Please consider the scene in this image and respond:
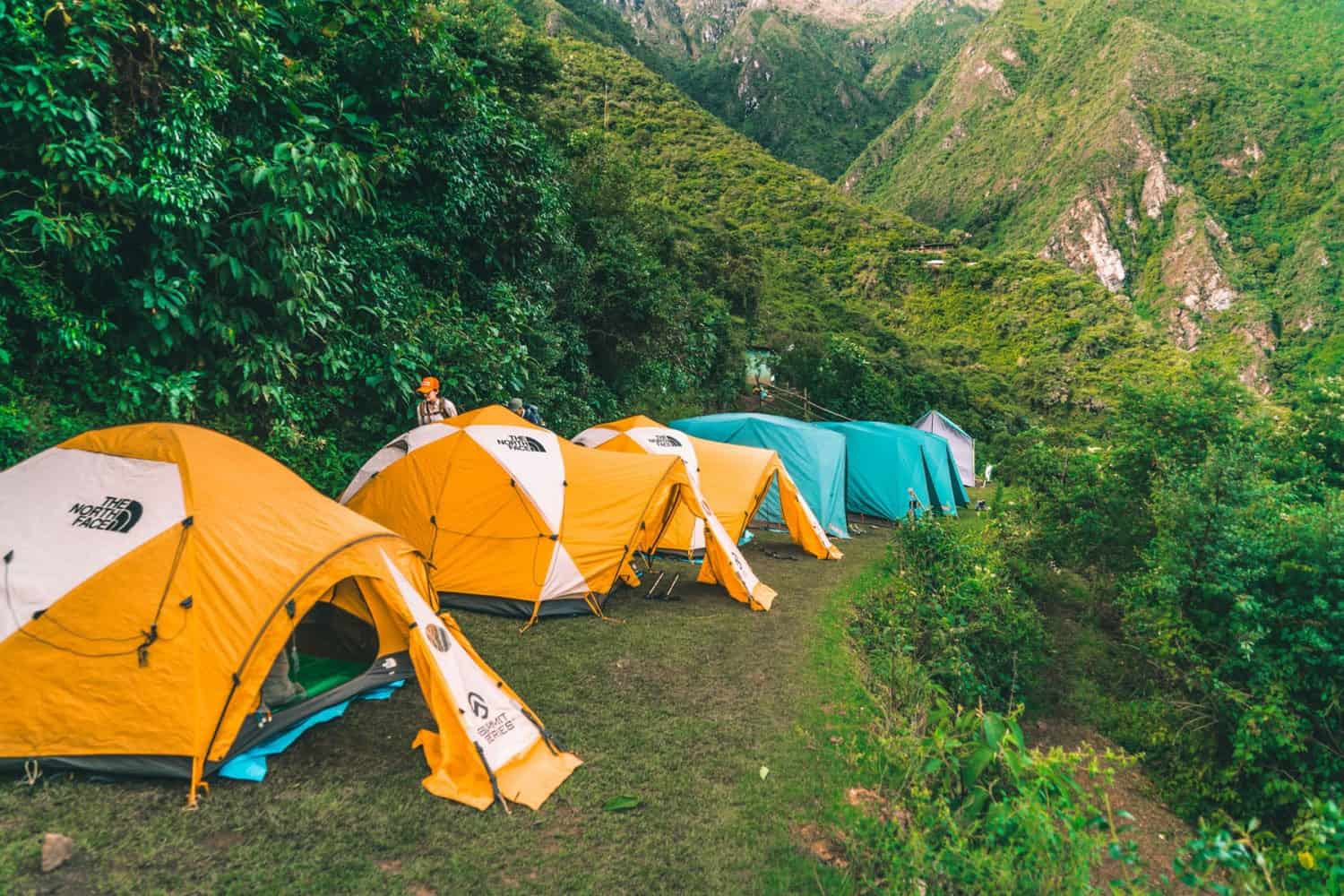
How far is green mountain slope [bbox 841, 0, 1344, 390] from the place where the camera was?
2618 inches

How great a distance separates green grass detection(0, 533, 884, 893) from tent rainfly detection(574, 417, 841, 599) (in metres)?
4.13

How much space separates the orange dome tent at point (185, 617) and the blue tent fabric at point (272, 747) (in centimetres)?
8

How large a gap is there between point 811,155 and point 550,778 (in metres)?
112

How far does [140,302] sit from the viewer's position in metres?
6.14

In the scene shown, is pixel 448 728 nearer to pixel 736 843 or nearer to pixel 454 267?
pixel 736 843

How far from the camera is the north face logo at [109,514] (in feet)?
12.7

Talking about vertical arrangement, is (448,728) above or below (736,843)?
below

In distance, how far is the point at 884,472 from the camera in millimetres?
16266

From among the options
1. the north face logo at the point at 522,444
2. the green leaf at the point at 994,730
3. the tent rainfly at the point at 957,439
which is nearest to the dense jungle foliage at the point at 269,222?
the north face logo at the point at 522,444

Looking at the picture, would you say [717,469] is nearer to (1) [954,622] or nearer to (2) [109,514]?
(1) [954,622]

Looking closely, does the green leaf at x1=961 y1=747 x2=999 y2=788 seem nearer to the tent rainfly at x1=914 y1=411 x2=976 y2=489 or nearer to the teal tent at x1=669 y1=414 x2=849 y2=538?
the teal tent at x1=669 y1=414 x2=849 y2=538

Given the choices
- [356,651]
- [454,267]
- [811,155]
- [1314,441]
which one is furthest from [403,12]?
[811,155]

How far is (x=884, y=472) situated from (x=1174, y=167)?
87314mm

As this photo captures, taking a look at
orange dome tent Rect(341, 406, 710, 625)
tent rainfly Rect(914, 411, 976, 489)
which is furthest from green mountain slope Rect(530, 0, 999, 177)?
orange dome tent Rect(341, 406, 710, 625)
